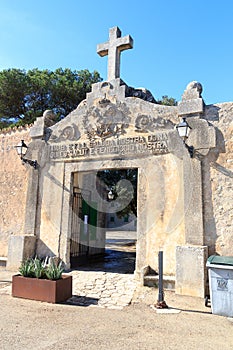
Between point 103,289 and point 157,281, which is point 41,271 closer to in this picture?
point 103,289

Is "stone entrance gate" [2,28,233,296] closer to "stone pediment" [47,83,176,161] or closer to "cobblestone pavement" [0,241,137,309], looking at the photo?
"stone pediment" [47,83,176,161]

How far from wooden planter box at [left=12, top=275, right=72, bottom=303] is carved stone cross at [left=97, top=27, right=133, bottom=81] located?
531 centimetres

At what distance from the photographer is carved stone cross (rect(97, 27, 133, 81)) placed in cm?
745

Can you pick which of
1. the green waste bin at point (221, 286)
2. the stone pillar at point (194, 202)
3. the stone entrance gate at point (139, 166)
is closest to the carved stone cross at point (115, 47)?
the stone entrance gate at point (139, 166)

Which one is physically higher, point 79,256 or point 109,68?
point 109,68

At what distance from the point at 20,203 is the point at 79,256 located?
234 centimetres

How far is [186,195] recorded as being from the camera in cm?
585

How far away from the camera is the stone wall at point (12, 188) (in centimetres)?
790

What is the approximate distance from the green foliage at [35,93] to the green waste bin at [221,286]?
1036 centimetres

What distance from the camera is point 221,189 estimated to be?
564 cm

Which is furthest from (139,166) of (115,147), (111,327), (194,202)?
(111,327)

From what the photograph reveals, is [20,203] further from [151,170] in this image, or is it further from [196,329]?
[196,329]

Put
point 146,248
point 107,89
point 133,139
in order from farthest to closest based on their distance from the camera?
point 107,89 → point 133,139 → point 146,248

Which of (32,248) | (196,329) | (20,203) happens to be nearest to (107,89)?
(20,203)
